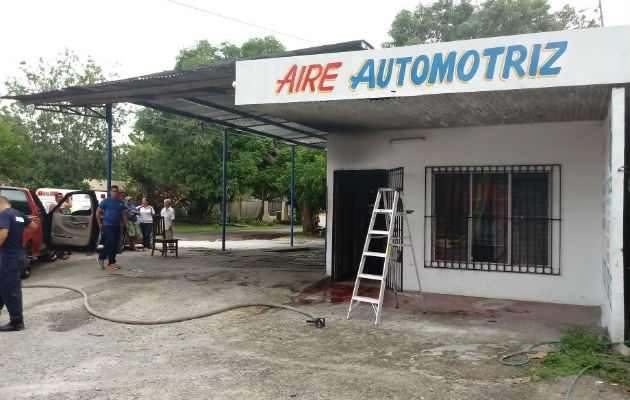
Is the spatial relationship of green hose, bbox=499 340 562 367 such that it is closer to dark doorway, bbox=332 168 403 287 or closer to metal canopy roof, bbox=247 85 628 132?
metal canopy roof, bbox=247 85 628 132


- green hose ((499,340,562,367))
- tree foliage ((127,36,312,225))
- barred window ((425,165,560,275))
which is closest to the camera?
green hose ((499,340,562,367))

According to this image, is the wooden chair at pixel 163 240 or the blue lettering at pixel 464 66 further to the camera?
the wooden chair at pixel 163 240

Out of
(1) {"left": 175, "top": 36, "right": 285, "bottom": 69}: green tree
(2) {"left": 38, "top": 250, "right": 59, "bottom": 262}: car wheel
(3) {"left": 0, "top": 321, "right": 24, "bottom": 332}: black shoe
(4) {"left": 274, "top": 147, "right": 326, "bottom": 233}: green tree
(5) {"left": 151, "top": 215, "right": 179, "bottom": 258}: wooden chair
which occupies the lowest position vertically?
(3) {"left": 0, "top": 321, "right": 24, "bottom": 332}: black shoe

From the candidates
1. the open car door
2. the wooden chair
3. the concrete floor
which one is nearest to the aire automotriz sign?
the concrete floor

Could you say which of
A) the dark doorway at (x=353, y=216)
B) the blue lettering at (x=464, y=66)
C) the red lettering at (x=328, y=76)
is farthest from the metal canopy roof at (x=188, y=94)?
the blue lettering at (x=464, y=66)

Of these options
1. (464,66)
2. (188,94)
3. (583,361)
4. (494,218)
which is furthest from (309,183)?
(583,361)

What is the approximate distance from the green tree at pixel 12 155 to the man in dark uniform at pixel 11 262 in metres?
24.6

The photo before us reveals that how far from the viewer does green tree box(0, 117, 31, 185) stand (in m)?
27.1

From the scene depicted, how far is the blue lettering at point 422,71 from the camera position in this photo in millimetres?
5980

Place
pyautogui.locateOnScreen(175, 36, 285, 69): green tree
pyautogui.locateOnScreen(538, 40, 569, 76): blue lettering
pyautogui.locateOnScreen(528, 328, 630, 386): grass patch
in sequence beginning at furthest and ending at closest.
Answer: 1. pyautogui.locateOnScreen(175, 36, 285, 69): green tree
2. pyautogui.locateOnScreen(538, 40, 569, 76): blue lettering
3. pyautogui.locateOnScreen(528, 328, 630, 386): grass patch

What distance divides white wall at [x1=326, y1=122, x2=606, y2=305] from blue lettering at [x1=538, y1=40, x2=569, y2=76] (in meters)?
2.51

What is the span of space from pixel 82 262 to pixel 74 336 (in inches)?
210

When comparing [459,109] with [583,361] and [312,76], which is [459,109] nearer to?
[312,76]

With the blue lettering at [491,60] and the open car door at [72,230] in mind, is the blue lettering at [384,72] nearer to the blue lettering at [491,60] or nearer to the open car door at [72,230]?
the blue lettering at [491,60]
